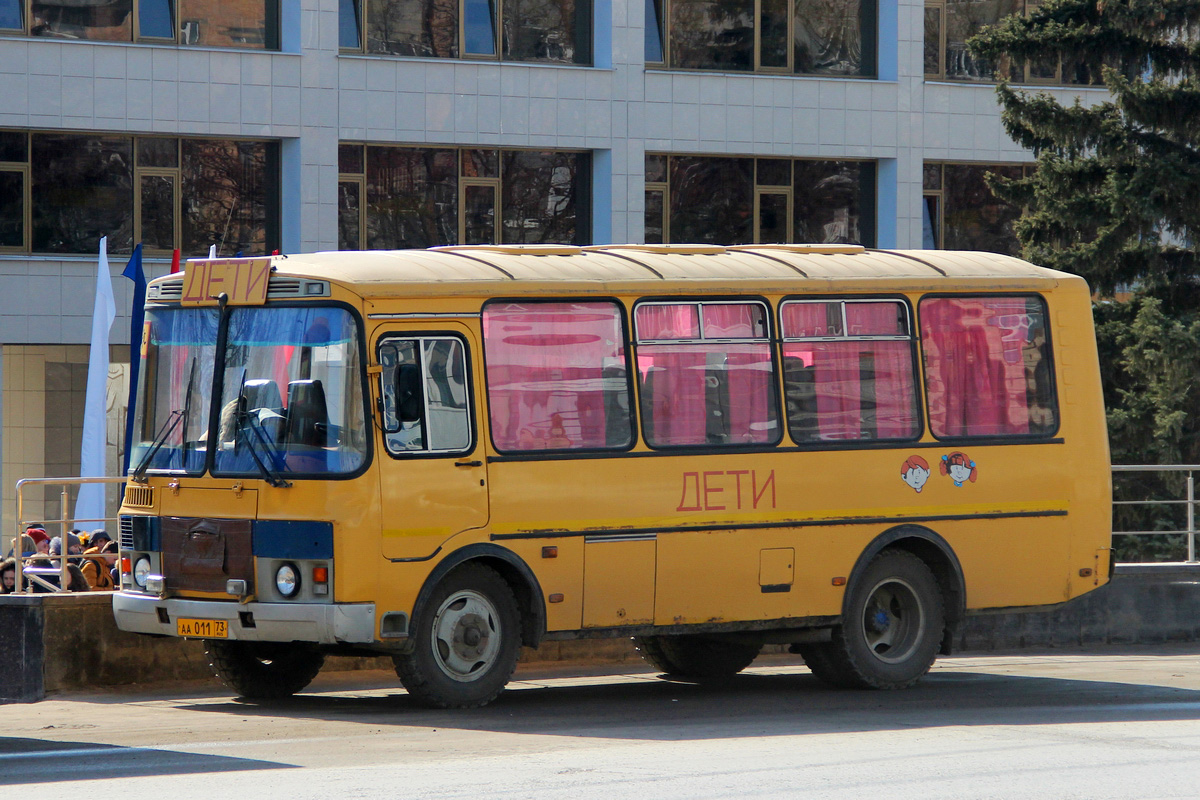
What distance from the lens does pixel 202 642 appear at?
13.4 meters

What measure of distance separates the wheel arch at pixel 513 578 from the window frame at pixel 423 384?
63 centimetres

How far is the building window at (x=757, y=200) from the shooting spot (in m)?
30.1

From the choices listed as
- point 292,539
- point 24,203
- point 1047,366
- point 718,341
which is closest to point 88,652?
point 292,539

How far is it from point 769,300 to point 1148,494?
1348cm

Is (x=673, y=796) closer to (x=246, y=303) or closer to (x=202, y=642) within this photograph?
(x=246, y=303)

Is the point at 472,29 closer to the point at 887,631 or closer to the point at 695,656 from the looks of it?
the point at 695,656

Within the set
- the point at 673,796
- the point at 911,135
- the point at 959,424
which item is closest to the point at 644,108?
the point at 911,135

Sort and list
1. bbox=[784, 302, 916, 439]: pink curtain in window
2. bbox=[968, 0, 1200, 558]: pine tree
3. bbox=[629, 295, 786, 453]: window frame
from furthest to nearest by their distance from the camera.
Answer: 1. bbox=[968, 0, 1200, 558]: pine tree
2. bbox=[784, 302, 916, 439]: pink curtain in window
3. bbox=[629, 295, 786, 453]: window frame

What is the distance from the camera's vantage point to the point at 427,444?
11.8 metres

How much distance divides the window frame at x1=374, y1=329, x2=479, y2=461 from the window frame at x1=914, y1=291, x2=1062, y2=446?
3.61 meters

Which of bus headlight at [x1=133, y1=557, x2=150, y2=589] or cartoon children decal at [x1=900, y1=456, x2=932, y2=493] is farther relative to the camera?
cartoon children decal at [x1=900, y1=456, x2=932, y2=493]

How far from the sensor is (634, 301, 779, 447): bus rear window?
1271cm

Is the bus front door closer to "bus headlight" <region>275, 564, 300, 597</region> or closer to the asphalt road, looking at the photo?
"bus headlight" <region>275, 564, 300, 597</region>

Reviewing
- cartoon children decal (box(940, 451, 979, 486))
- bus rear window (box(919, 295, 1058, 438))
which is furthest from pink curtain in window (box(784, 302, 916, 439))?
cartoon children decal (box(940, 451, 979, 486))
